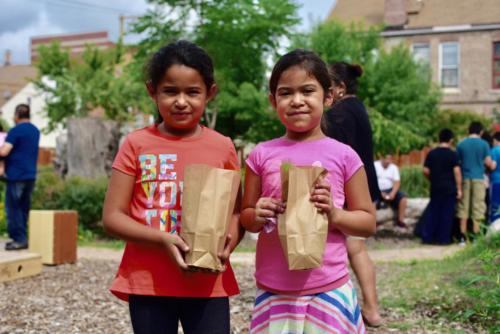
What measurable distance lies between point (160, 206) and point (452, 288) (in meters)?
3.72

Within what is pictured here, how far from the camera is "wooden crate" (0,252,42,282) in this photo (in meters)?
6.00

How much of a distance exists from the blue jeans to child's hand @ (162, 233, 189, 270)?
5.99m

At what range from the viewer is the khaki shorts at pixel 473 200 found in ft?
31.4

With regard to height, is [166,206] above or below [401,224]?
above

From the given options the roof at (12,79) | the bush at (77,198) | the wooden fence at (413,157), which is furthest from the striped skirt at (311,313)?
the roof at (12,79)

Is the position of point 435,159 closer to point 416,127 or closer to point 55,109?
point 416,127

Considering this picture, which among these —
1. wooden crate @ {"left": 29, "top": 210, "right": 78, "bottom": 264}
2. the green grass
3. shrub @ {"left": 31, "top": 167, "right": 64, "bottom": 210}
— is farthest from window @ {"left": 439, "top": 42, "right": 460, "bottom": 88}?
wooden crate @ {"left": 29, "top": 210, "right": 78, "bottom": 264}

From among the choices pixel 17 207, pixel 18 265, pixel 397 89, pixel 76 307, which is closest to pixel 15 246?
pixel 17 207

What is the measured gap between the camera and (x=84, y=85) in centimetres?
3067

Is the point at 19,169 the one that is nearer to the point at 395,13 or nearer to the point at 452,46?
the point at 395,13

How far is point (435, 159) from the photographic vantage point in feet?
31.8

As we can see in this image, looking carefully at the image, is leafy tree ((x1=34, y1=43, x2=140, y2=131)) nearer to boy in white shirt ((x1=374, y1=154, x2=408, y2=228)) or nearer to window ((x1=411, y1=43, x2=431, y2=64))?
window ((x1=411, y1=43, x2=431, y2=64))

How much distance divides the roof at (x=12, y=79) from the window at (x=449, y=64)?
35.5 m

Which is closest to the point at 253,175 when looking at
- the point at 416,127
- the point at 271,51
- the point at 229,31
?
the point at 229,31
